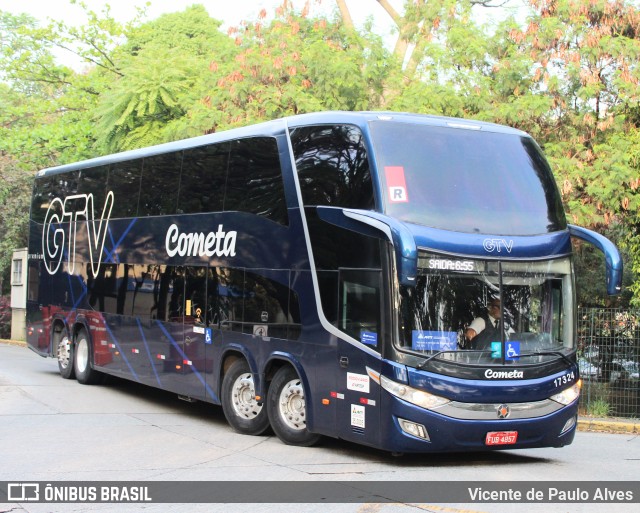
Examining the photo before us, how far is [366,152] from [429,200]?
3.02 feet

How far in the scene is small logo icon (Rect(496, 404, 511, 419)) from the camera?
410 inches

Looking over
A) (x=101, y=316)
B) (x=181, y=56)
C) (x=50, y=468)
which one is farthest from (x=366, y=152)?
(x=181, y=56)

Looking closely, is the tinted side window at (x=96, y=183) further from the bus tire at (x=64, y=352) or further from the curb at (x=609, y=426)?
the curb at (x=609, y=426)

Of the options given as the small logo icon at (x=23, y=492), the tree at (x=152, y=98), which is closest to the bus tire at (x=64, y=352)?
the tree at (x=152, y=98)

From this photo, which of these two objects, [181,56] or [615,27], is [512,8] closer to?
[615,27]

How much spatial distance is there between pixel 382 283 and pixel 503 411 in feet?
6.31

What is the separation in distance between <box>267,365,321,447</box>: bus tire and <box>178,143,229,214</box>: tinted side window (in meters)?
2.95

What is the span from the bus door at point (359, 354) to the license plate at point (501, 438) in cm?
122

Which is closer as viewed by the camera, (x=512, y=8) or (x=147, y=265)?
(x=147, y=265)

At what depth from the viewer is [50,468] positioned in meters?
10.2

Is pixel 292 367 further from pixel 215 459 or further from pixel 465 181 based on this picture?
pixel 465 181

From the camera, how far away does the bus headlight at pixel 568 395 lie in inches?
431

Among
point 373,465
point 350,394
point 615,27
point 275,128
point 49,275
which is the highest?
point 615,27

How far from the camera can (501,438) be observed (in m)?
10.5
